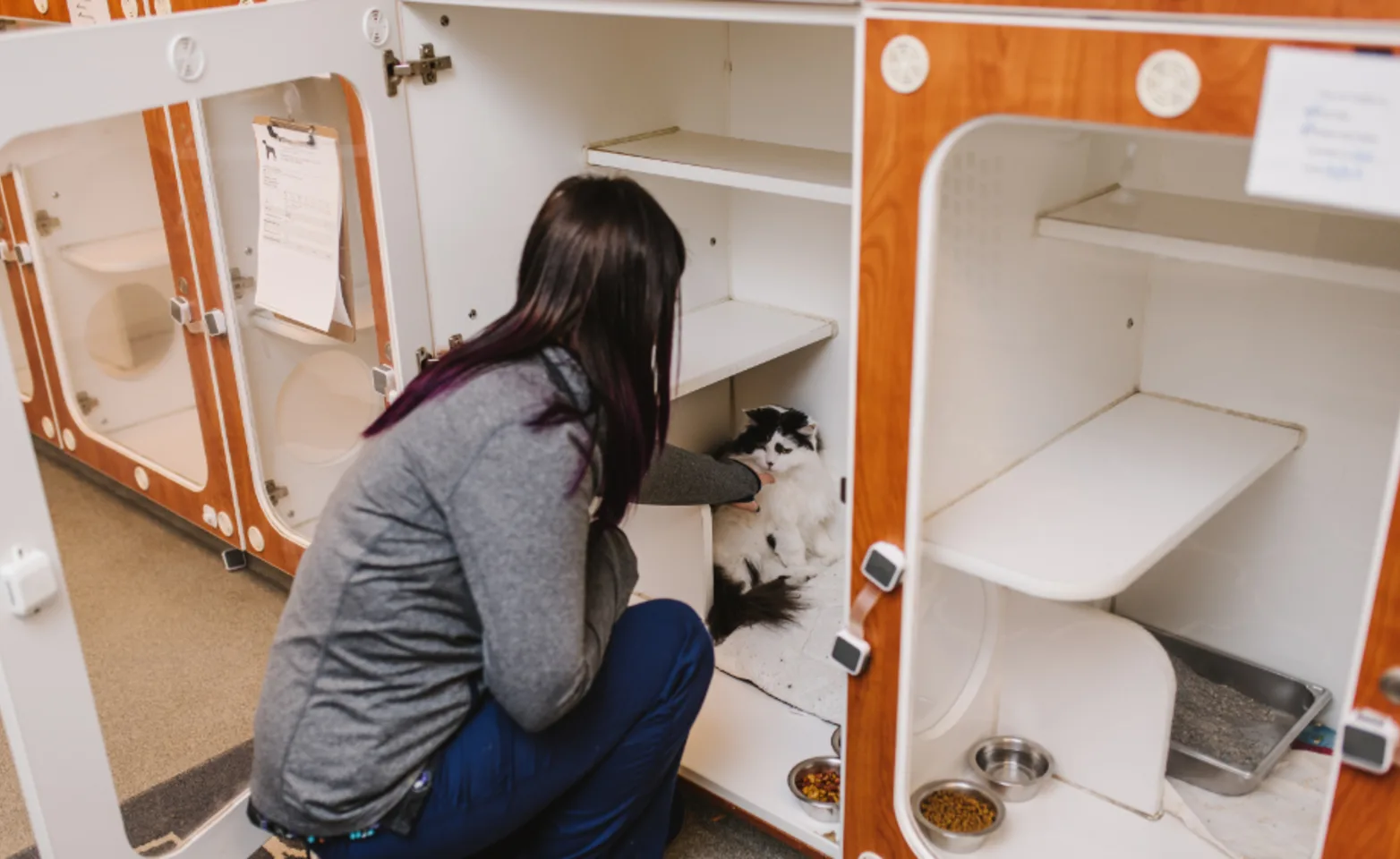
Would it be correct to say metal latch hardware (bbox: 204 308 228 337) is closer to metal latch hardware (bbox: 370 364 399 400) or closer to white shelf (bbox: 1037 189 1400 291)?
metal latch hardware (bbox: 370 364 399 400)

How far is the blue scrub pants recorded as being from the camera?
1.21 meters

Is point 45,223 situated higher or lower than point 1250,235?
lower

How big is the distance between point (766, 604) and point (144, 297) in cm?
119

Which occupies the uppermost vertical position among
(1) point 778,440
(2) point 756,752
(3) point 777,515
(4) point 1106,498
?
(4) point 1106,498

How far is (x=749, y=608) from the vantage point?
6.15 feet

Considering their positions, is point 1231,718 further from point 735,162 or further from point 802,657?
point 735,162

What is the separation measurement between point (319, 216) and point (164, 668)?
0.72 m

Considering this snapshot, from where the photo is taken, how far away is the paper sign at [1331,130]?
0.82 metres

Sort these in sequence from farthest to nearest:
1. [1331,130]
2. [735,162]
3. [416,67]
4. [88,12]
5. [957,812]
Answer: [88,12], [735,162], [416,67], [957,812], [1331,130]

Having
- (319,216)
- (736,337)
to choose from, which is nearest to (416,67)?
(319,216)

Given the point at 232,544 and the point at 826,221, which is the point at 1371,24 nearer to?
the point at 826,221

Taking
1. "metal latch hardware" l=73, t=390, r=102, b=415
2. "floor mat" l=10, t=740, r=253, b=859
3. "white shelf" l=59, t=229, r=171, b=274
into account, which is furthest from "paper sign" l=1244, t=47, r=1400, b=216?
"metal latch hardware" l=73, t=390, r=102, b=415

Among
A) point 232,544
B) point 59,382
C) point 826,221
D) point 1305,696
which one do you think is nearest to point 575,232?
point 826,221

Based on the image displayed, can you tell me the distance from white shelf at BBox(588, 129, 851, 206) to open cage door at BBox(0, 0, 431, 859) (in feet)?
A: 1.37
